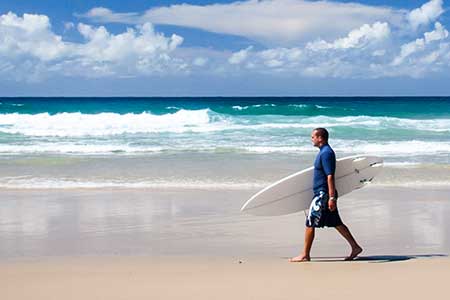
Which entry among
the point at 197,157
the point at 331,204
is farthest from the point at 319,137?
the point at 197,157

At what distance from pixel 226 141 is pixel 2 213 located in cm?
1563

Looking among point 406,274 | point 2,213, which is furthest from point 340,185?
point 2,213

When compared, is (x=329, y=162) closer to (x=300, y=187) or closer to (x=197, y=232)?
(x=300, y=187)

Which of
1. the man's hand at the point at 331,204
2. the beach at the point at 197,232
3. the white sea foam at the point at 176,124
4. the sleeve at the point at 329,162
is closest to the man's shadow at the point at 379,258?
the beach at the point at 197,232

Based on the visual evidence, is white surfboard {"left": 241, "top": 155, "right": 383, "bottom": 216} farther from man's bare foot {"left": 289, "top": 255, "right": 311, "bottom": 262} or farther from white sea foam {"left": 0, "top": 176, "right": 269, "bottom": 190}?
white sea foam {"left": 0, "top": 176, "right": 269, "bottom": 190}

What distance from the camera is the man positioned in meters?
5.88

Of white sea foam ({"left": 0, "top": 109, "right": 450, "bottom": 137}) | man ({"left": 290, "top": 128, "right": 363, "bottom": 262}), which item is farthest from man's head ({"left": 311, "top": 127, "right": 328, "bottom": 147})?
white sea foam ({"left": 0, "top": 109, "right": 450, "bottom": 137})

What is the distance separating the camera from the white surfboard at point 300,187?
21.3ft

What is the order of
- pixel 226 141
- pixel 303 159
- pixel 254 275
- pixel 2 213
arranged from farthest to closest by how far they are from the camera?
pixel 226 141
pixel 303 159
pixel 2 213
pixel 254 275

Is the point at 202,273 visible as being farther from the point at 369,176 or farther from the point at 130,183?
the point at 130,183

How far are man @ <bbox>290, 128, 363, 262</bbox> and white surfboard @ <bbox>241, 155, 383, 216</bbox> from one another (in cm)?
44

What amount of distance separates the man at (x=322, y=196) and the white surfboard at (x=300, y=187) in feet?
1.46

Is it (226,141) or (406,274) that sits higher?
(226,141)

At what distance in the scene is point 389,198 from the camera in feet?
33.5
